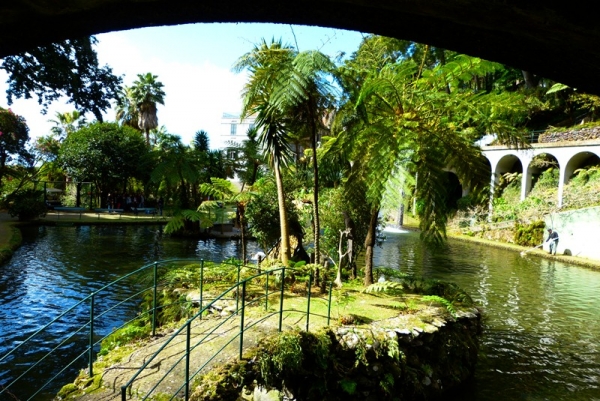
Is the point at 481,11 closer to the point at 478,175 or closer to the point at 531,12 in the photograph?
the point at 531,12

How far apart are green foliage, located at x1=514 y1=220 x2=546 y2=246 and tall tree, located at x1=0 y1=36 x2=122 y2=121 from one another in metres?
20.7

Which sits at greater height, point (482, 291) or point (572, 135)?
point (572, 135)

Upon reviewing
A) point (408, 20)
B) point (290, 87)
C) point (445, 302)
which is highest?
point (290, 87)

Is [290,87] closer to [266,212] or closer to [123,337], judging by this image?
[123,337]

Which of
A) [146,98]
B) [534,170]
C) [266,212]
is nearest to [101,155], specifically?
[146,98]

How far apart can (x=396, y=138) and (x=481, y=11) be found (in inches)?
208

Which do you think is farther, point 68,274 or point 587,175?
point 587,175

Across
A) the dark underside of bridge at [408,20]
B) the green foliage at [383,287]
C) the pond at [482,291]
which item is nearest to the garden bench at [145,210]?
the pond at [482,291]

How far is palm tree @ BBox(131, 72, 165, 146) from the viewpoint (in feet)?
126

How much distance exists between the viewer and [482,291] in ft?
41.2

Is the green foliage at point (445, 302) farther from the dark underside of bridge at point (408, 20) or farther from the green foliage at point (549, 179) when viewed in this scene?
the green foliage at point (549, 179)

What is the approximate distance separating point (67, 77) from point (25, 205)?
61.5 feet

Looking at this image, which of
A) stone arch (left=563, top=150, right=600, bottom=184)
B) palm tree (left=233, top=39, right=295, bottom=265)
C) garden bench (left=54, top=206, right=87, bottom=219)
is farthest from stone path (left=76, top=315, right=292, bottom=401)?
stone arch (left=563, top=150, right=600, bottom=184)

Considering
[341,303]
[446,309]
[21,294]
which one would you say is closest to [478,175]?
[446,309]
